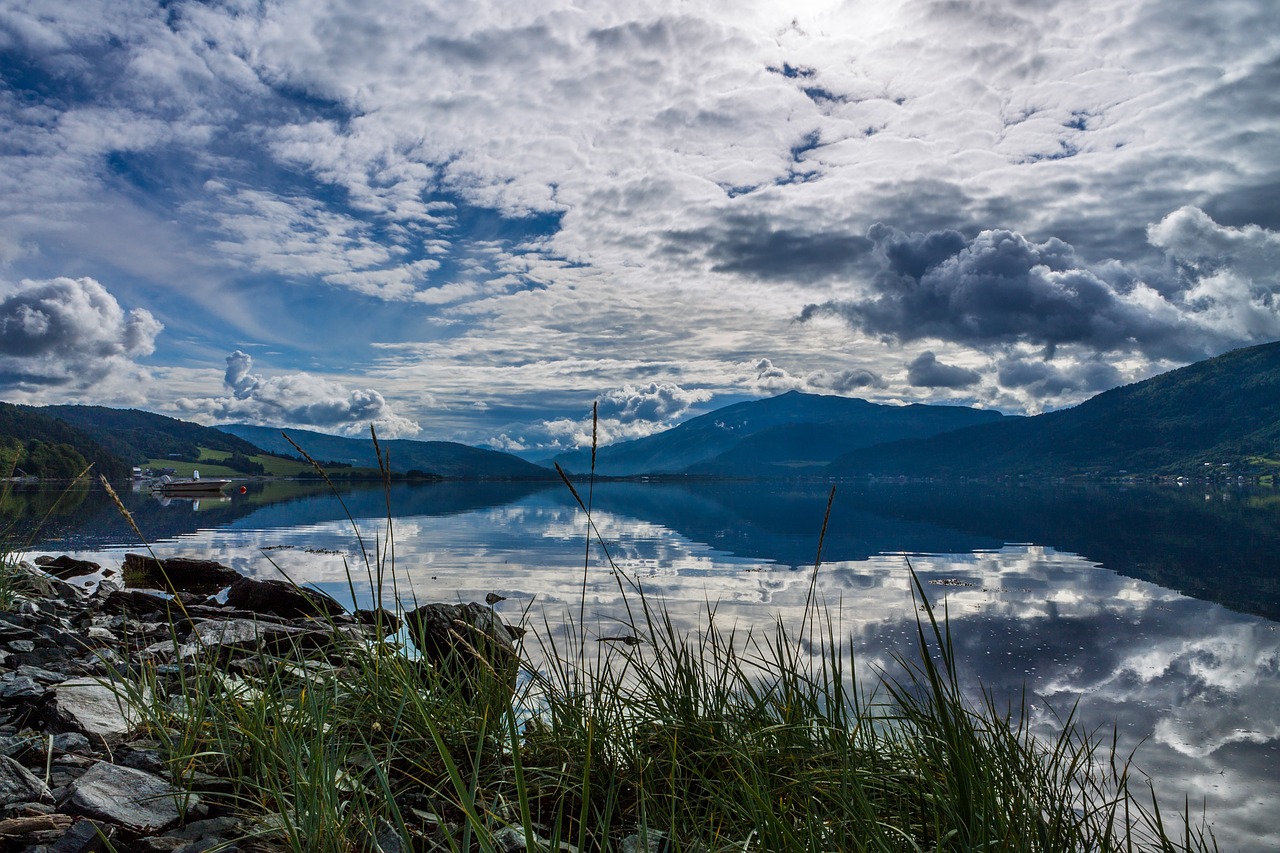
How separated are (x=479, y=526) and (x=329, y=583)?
3125 centimetres

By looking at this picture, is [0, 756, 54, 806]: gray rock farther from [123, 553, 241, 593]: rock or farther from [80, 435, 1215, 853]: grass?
[123, 553, 241, 593]: rock

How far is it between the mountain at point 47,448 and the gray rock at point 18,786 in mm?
129117

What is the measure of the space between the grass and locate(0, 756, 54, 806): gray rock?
67cm

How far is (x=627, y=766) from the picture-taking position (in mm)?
5457

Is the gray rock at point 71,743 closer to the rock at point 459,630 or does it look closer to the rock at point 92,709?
the rock at point 92,709

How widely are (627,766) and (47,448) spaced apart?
175392 millimetres

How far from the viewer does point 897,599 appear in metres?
26.3

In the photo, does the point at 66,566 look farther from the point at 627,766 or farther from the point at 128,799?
the point at 627,766

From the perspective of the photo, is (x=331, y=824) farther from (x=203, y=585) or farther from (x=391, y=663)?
(x=203, y=585)

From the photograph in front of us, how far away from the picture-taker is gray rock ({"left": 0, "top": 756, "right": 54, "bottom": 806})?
4.43 m

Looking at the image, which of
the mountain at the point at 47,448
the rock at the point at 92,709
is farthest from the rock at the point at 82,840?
the mountain at the point at 47,448

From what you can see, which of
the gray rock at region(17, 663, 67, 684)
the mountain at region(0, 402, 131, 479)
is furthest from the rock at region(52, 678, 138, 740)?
the mountain at region(0, 402, 131, 479)

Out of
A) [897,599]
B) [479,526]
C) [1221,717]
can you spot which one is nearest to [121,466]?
[479,526]

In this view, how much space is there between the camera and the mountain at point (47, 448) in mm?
136000
